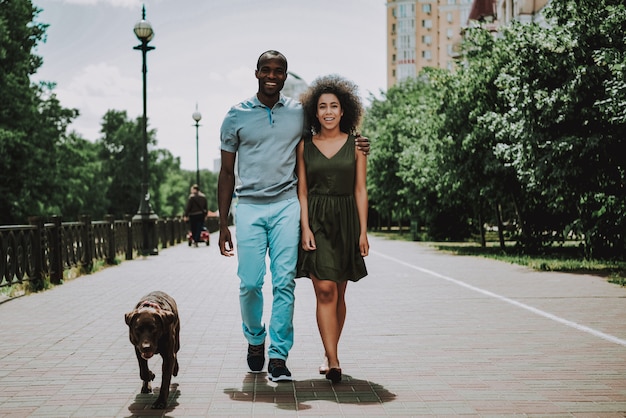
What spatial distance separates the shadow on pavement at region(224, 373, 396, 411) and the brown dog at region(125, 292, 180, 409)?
499 mm

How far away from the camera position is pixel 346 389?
5.24 meters

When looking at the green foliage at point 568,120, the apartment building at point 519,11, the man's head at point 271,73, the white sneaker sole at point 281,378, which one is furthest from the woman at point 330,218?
the apartment building at point 519,11

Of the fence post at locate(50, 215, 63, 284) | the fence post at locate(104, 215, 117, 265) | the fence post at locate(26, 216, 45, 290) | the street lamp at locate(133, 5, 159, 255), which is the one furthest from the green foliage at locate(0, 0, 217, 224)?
the fence post at locate(26, 216, 45, 290)

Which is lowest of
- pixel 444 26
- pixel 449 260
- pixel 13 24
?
pixel 449 260

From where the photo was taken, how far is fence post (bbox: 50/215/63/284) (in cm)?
1309

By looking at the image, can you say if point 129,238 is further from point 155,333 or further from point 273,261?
point 155,333

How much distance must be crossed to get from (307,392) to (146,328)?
1.21 meters

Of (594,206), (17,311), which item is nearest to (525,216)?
(594,206)

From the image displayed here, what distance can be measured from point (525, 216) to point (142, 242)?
37.0ft

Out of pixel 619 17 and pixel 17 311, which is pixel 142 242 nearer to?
pixel 17 311

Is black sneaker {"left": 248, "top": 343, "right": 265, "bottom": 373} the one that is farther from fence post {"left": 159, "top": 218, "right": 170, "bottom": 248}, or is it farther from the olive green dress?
fence post {"left": 159, "top": 218, "right": 170, "bottom": 248}

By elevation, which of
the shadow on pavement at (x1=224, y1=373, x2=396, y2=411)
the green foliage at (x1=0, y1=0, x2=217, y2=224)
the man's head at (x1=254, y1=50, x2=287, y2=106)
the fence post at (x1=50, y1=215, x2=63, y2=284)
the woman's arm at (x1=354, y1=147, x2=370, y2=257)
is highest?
the green foliage at (x1=0, y1=0, x2=217, y2=224)

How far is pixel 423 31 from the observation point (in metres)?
123

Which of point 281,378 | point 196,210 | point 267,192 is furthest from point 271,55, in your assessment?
point 196,210
